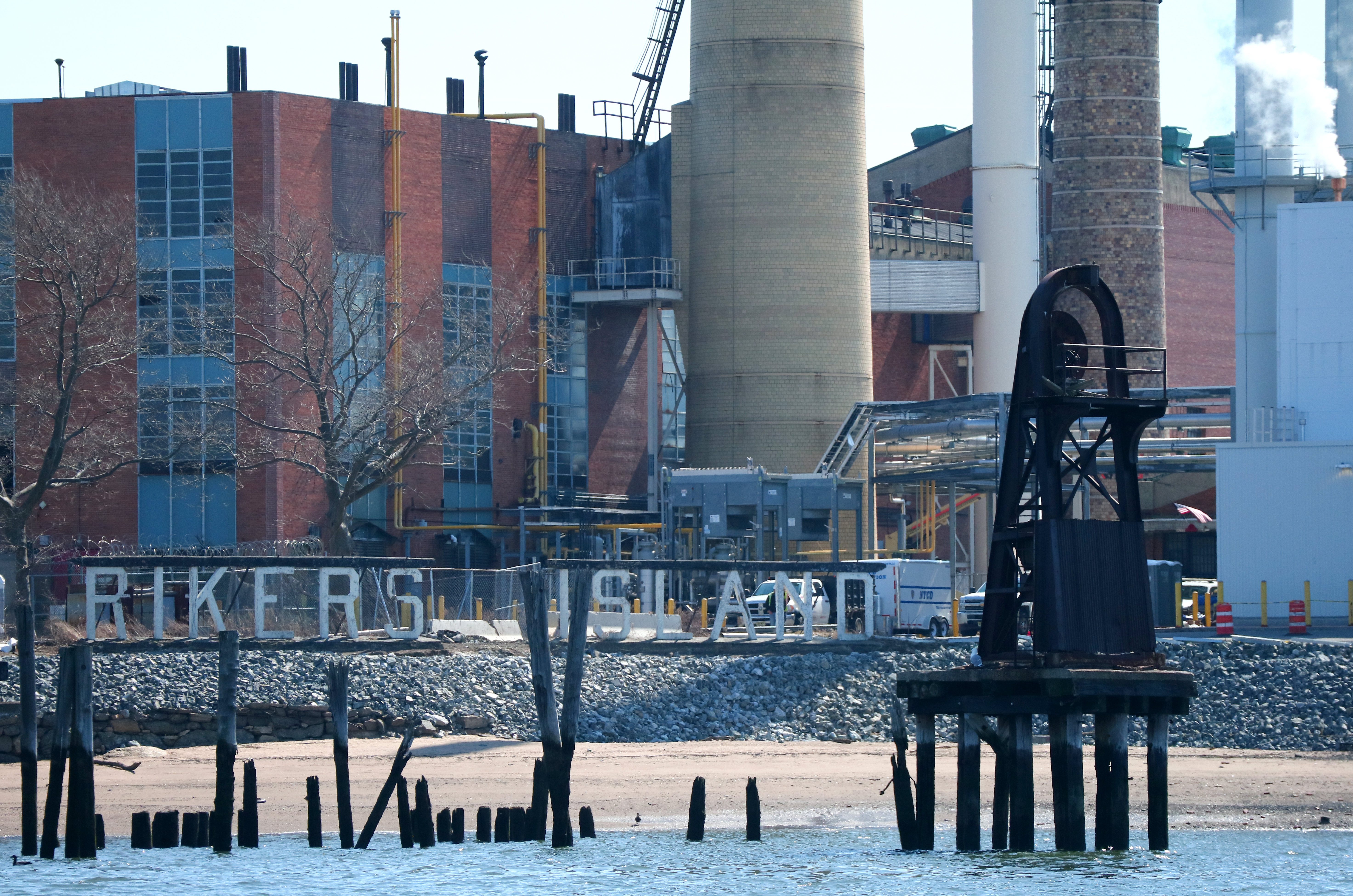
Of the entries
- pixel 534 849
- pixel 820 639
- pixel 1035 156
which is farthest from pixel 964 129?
pixel 534 849

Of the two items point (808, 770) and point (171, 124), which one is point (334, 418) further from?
point (808, 770)

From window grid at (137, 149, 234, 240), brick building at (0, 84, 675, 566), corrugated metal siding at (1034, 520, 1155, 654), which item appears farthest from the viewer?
window grid at (137, 149, 234, 240)

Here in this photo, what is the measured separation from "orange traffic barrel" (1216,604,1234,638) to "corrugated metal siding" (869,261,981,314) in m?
25.8

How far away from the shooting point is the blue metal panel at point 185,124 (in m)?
59.5

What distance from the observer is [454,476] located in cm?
6253

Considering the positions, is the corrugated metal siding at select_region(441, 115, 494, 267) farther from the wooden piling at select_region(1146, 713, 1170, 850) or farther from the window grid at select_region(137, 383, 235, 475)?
the wooden piling at select_region(1146, 713, 1170, 850)

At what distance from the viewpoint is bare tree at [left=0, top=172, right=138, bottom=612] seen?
159 ft

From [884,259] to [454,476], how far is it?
1768cm

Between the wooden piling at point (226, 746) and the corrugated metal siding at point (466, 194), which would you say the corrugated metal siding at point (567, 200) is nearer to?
the corrugated metal siding at point (466, 194)

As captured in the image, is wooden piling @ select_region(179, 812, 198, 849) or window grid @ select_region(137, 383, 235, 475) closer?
wooden piling @ select_region(179, 812, 198, 849)

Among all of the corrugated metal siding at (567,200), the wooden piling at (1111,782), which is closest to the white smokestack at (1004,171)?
the corrugated metal siding at (567,200)

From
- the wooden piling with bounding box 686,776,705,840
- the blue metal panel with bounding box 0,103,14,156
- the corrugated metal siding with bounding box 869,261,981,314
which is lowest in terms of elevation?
the wooden piling with bounding box 686,776,705,840

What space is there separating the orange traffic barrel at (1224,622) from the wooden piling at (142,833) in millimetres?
24867

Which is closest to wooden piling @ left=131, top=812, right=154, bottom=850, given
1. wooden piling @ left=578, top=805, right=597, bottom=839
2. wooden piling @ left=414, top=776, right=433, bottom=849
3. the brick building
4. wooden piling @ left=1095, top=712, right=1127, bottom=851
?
wooden piling @ left=414, top=776, right=433, bottom=849
